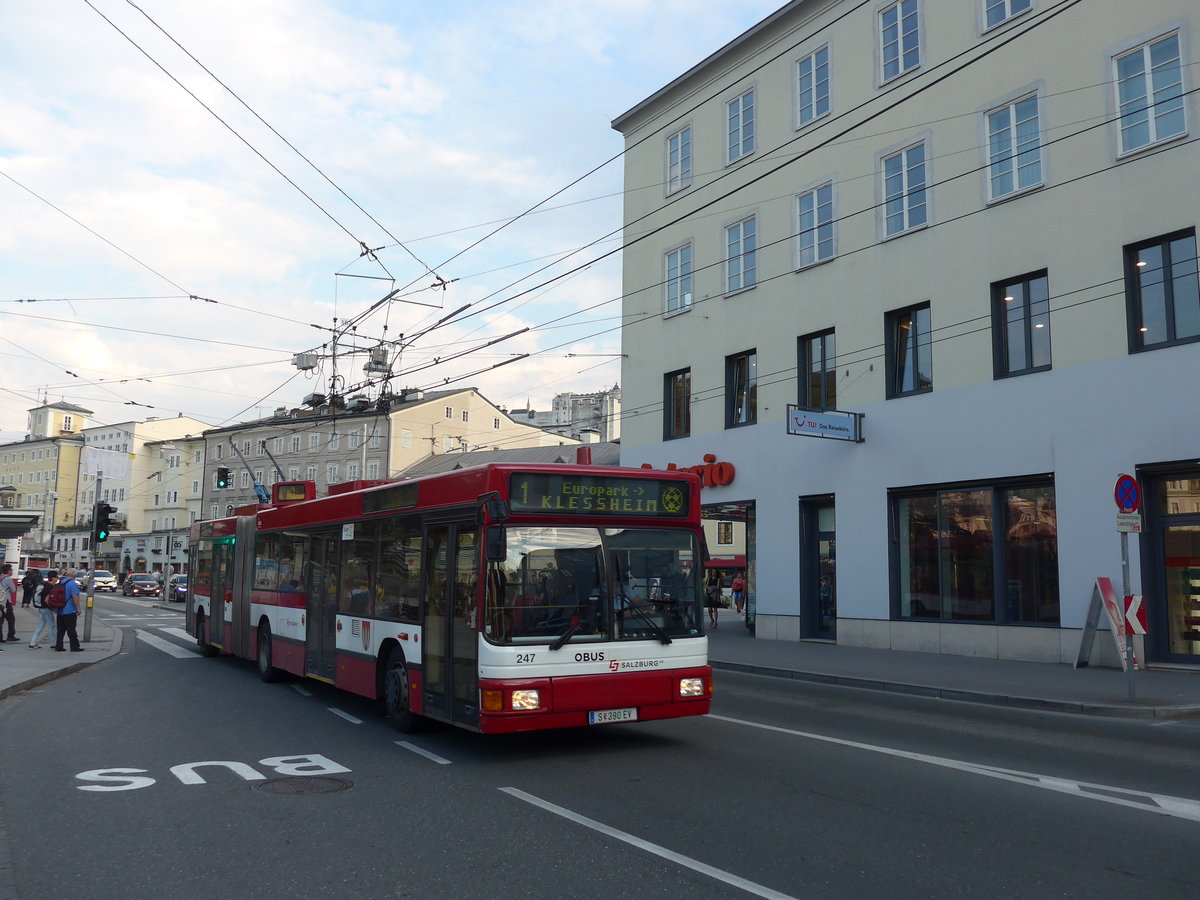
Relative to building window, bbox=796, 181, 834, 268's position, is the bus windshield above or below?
below

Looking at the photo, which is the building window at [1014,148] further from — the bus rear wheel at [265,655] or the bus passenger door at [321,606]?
the bus rear wheel at [265,655]

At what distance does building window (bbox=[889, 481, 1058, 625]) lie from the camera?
18.4 m

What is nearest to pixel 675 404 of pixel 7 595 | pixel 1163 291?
pixel 1163 291

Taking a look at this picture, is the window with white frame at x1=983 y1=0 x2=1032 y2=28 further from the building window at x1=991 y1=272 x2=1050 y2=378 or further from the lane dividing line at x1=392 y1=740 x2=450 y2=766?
the lane dividing line at x1=392 y1=740 x2=450 y2=766

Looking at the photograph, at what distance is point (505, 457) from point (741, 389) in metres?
48.9

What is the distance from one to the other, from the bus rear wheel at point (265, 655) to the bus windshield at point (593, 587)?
27.3 ft

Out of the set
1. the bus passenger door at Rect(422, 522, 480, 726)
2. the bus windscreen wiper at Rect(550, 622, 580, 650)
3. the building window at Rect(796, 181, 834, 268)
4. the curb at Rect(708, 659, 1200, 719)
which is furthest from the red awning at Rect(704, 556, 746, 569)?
the bus windscreen wiper at Rect(550, 622, 580, 650)

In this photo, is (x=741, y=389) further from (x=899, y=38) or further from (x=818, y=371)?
(x=899, y=38)

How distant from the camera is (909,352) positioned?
845 inches

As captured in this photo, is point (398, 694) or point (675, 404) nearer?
point (398, 694)

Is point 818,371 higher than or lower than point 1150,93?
lower

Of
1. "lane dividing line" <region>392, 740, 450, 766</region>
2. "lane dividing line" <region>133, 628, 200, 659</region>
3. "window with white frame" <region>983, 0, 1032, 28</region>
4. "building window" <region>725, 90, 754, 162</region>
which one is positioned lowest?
"lane dividing line" <region>133, 628, 200, 659</region>

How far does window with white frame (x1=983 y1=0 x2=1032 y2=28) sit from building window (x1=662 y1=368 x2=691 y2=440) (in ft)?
38.1

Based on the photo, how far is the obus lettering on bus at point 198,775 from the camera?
8.23 meters
